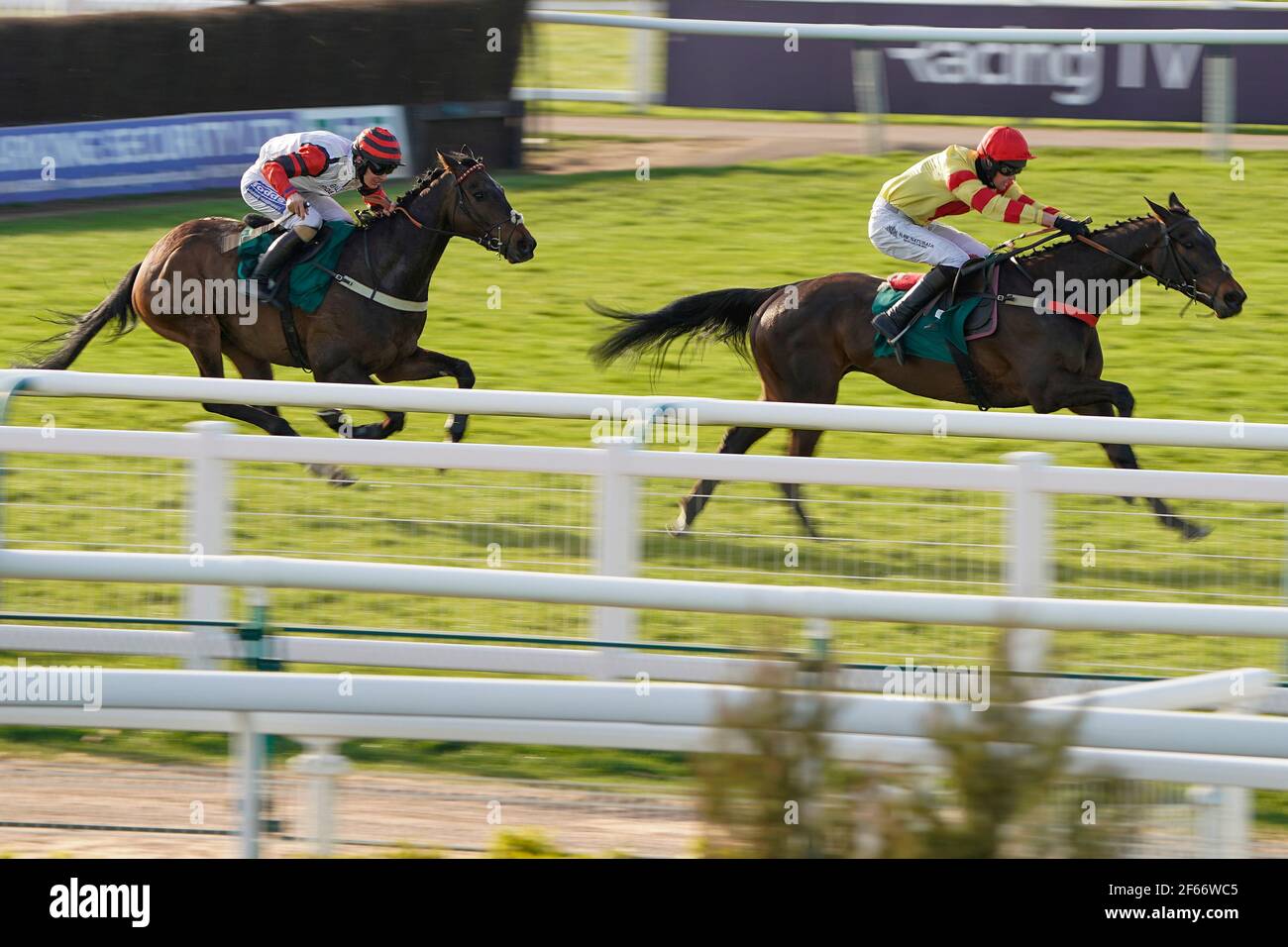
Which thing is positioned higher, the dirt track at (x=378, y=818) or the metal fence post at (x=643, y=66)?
the metal fence post at (x=643, y=66)

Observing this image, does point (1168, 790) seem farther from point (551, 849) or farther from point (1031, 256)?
point (1031, 256)

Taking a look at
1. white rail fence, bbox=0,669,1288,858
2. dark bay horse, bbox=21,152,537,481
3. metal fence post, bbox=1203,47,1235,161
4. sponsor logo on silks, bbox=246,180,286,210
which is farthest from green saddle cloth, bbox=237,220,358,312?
metal fence post, bbox=1203,47,1235,161

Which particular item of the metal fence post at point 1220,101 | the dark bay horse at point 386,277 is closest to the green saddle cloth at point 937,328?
the dark bay horse at point 386,277

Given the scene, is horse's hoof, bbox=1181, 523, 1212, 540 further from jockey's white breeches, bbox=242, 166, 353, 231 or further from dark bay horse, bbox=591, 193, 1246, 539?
jockey's white breeches, bbox=242, 166, 353, 231

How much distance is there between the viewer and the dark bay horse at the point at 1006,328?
7.55 metres

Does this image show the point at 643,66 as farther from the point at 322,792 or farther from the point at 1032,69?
the point at 322,792

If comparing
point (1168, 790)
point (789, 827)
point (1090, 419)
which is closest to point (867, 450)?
point (1090, 419)

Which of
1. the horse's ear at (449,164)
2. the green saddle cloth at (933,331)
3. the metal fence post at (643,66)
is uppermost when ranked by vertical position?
the metal fence post at (643,66)

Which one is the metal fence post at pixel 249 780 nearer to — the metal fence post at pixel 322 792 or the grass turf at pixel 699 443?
the metal fence post at pixel 322 792

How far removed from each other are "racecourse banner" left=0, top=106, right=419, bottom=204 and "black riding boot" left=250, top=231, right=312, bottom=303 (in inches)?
204

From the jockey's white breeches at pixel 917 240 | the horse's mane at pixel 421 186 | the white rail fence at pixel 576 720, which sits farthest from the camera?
the horse's mane at pixel 421 186
